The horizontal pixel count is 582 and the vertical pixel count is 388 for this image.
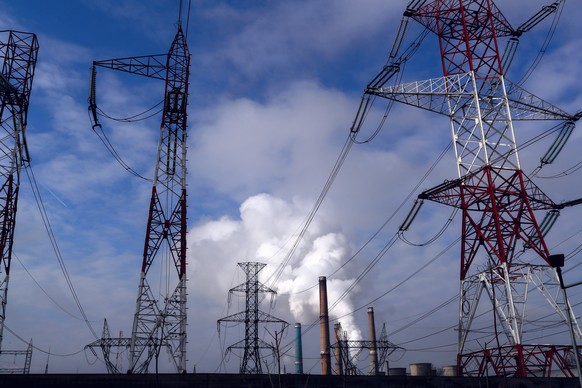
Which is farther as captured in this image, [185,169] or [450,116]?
[185,169]

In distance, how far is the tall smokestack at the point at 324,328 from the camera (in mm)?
65875

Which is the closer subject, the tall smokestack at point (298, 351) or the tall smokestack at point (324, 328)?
the tall smokestack at point (324, 328)

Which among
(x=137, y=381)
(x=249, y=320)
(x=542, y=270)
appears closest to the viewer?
(x=137, y=381)

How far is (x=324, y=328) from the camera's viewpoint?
67875 mm

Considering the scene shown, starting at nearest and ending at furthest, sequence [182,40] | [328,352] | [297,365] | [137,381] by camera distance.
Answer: [137,381]
[182,40]
[328,352]
[297,365]

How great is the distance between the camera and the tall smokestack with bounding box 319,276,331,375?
216 ft

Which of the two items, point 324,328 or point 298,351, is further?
point 298,351

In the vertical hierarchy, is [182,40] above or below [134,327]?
above

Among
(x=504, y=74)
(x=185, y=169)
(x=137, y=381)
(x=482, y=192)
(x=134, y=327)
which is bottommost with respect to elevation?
(x=137, y=381)

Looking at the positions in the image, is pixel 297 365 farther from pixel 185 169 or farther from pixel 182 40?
pixel 182 40

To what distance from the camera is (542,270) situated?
32750mm

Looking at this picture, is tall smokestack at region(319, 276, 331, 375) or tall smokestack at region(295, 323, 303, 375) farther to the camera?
tall smokestack at region(295, 323, 303, 375)

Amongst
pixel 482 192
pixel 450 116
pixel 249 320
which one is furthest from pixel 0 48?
pixel 249 320

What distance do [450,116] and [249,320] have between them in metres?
36.1
